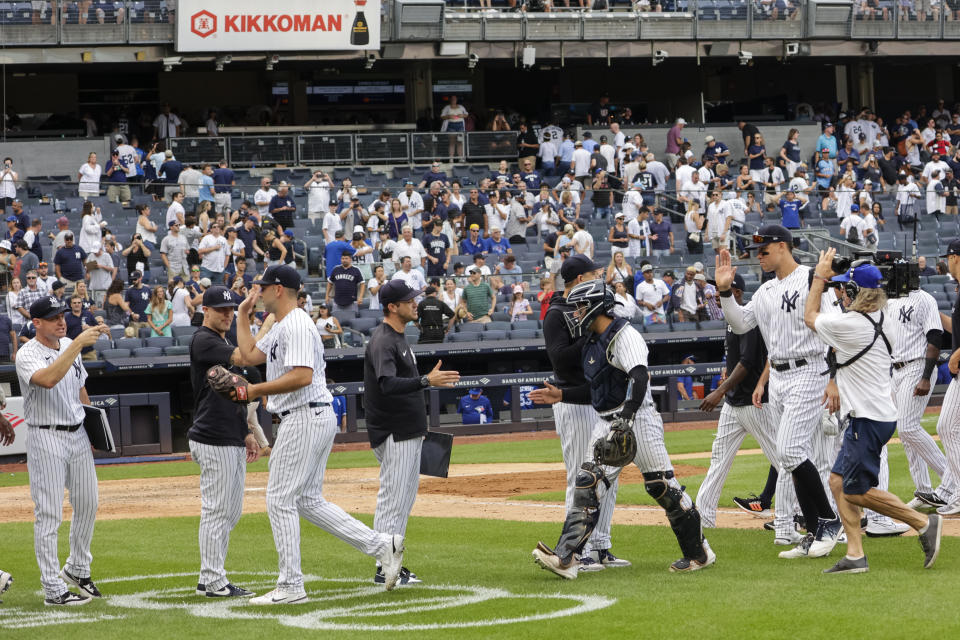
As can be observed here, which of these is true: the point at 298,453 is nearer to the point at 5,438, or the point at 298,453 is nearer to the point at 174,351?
the point at 5,438

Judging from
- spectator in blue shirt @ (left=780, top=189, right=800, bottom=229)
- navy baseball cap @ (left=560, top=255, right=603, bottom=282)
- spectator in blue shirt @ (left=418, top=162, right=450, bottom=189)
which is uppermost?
spectator in blue shirt @ (left=418, top=162, right=450, bottom=189)

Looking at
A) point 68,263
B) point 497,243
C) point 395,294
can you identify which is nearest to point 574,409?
point 395,294

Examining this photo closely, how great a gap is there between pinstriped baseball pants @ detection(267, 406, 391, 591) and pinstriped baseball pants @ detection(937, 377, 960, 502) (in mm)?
4753

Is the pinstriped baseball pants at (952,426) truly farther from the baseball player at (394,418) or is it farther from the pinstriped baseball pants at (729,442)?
the baseball player at (394,418)

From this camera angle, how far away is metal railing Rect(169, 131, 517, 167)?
2873 cm

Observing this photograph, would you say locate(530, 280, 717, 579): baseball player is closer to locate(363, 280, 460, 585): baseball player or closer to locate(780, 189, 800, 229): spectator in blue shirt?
locate(363, 280, 460, 585): baseball player

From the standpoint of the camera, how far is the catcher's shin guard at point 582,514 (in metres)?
7.90

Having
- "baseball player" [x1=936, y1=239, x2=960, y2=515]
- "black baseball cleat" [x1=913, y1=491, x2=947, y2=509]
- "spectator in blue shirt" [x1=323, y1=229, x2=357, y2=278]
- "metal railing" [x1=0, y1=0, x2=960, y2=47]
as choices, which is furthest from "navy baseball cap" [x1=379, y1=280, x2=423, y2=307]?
"metal railing" [x1=0, y1=0, x2=960, y2=47]

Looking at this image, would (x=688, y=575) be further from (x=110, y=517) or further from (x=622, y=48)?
(x=622, y=48)

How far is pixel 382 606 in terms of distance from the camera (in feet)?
24.2

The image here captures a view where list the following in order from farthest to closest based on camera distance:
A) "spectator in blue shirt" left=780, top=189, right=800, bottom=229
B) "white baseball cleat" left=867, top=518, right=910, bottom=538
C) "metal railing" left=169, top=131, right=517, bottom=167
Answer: "metal railing" left=169, top=131, right=517, bottom=167 < "spectator in blue shirt" left=780, top=189, right=800, bottom=229 < "white baseball cleat" left=867, top=518, right=910, bottom=538

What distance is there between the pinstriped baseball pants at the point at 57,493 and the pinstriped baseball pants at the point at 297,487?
1.24m

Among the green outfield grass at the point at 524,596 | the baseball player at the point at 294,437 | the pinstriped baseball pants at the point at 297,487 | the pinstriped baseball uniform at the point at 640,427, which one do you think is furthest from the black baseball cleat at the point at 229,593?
the pinstriped baseball uniform at the point at 640,427

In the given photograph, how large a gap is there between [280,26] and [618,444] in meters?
24.5
